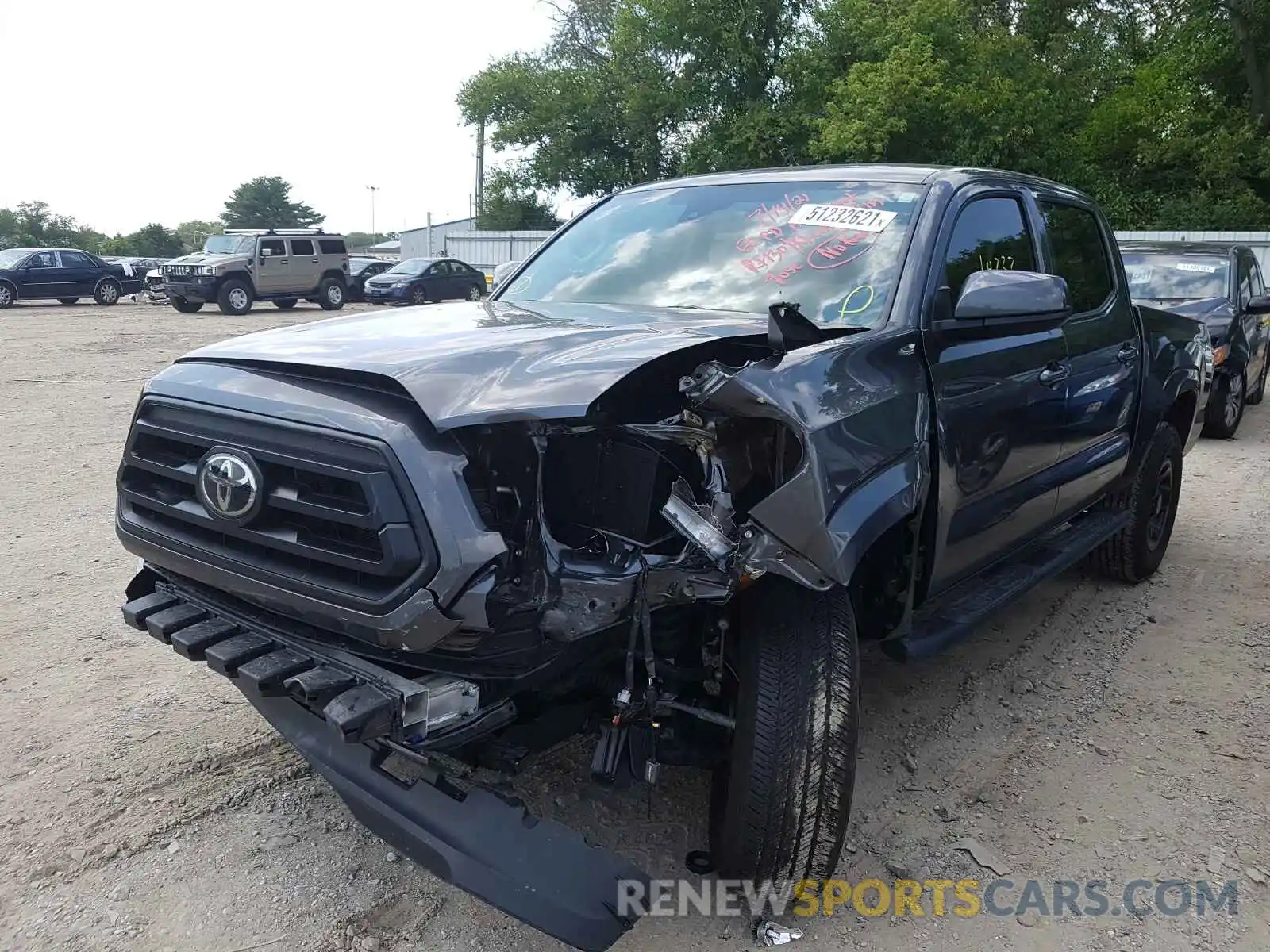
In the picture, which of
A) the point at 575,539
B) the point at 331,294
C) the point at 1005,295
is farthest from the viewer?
the point at 331,294

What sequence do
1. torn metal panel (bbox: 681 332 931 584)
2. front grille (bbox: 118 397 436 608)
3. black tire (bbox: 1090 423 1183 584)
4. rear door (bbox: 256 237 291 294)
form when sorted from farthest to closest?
1. rear door (bbox: 256 237 291 294)
2. black tire (bbox: 1090 423 1183 584)
3. torn metal panel (bbox: 681 332 931 584)
4. front grille (bbox: 118 397 436 608)

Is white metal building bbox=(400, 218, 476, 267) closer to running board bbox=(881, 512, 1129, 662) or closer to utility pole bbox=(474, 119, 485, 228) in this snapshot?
utility pole bbox=(474, 119, 485, 228)

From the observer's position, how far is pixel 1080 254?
4.43 meters

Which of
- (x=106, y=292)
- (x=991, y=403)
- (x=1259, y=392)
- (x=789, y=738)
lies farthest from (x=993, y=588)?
(x=106, y=292)

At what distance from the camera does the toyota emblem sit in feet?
7.68

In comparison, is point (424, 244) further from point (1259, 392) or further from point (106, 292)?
point (1259, 392)

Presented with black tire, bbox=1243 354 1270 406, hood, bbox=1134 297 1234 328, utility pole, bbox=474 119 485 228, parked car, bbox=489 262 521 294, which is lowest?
black tire, bbox=1243 354 1270 406

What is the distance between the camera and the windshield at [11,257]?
23844 mm

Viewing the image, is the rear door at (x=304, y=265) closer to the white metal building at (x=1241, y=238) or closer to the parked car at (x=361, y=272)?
the parked car at (x=361, y=272)

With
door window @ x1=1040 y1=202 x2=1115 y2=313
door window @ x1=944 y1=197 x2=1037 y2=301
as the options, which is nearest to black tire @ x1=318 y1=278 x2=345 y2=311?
door window @ x1=1040 y1=202 x2=1115 y2=313

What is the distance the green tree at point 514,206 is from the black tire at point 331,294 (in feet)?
31.9

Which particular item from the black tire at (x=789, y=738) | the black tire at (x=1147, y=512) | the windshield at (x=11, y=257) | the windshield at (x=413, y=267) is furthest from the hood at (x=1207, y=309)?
the windshield at (x=11, y=257)

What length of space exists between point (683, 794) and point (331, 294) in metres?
23.6

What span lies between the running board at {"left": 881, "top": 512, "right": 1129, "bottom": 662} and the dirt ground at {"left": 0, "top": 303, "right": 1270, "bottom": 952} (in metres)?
0.52
